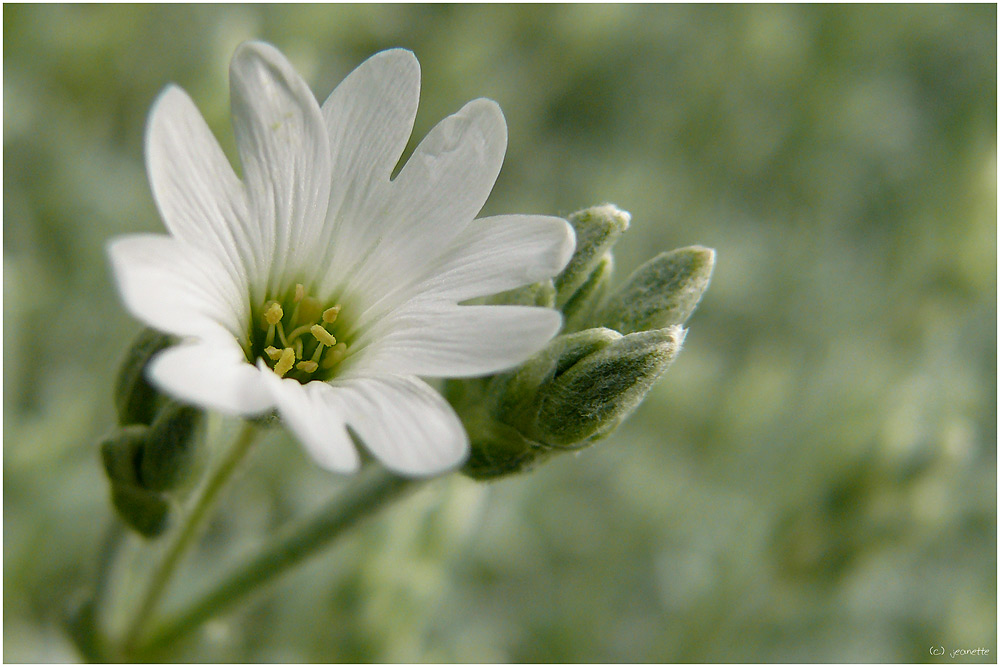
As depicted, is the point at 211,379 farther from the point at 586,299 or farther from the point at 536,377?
the point at 586,299

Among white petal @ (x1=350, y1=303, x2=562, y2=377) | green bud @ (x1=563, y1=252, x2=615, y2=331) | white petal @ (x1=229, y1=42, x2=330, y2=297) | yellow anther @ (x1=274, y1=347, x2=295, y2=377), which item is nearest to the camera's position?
white petal @ (x1=350, y1=303, x2=562, y2=377)

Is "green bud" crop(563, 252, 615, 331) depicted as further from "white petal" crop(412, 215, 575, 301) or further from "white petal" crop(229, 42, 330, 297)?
"white petal" crop(229, 42, 330, 297)

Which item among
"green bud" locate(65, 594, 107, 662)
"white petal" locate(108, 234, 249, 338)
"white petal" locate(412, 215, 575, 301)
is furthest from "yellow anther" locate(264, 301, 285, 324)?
"green bud" locate(65, 594, 107, 662)

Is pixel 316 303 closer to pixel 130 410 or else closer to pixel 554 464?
pixel 130 410

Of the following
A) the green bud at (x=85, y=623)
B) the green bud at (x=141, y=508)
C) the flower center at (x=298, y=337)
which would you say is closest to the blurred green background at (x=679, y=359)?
the green bud at (x=85, y=623)

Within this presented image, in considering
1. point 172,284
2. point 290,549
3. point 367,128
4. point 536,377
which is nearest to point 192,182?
point 172,284

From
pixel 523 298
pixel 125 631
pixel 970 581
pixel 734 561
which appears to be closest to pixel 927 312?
pixel 970 581

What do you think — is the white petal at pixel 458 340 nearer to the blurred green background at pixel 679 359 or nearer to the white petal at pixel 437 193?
the white petal at pixel 437 193
